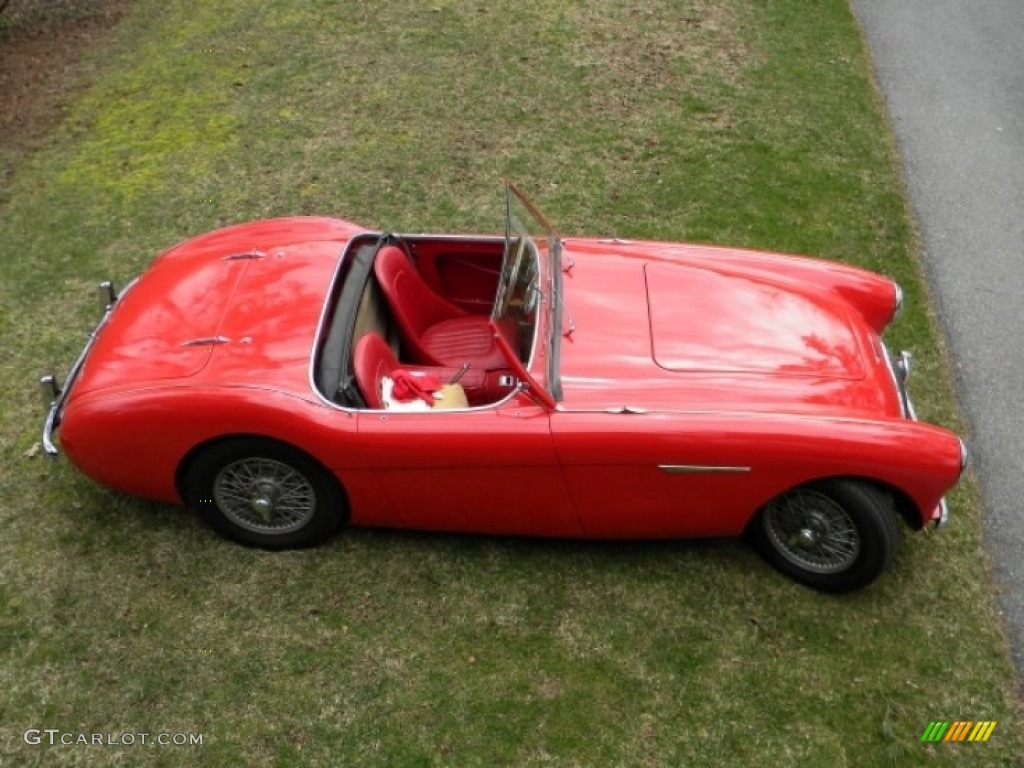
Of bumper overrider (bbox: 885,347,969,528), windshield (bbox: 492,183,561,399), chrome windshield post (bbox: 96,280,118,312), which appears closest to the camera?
bumper overrider (bbox: 885,347,969,528)

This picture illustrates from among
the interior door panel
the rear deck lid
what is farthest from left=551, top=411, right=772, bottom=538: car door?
the interior door panel

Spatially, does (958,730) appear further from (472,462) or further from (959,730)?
(472,462)

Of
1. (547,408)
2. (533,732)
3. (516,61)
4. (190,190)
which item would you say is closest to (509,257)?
(547,408)

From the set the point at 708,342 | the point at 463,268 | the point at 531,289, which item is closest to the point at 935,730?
the point at 708,342

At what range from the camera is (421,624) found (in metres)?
4.29

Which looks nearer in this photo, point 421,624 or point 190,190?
point 421,624

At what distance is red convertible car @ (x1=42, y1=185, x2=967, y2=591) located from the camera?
3.97 metres

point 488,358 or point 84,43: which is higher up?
point 488,358

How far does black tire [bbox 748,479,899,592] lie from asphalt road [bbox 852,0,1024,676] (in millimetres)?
625

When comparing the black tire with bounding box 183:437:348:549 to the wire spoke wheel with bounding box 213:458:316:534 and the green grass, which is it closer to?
the wire spoke wheel with bounding box 213:458:316:534

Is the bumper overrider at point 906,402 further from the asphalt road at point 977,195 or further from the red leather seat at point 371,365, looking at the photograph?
the red leather seat at point 371,365

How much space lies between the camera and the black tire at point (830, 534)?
404 cm

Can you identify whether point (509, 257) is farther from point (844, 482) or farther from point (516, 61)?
point (516, 61)

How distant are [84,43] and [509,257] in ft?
24.6
